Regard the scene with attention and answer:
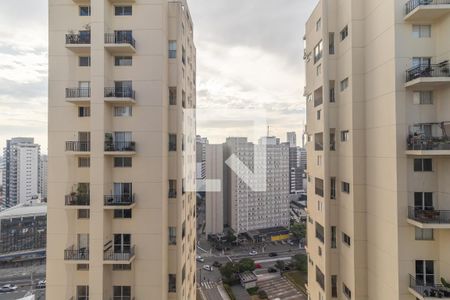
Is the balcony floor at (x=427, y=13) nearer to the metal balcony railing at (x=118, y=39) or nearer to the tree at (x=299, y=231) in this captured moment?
the metal balcony railing at (x=118, y=39)

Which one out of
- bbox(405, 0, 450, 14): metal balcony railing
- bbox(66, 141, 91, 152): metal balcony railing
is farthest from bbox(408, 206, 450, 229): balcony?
bbox(66, 141, 91, 152): metal balcony railing

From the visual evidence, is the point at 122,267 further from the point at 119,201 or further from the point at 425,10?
the point at 425,10

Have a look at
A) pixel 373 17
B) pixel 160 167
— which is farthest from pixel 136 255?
pixel 373 17

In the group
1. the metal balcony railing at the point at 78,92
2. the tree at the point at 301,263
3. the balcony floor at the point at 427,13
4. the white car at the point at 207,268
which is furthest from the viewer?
the white car at the point at 207,268

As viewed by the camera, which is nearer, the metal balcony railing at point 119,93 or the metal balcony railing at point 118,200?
the metal balcony railing at point 118,200

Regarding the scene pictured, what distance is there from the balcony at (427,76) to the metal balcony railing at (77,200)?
31.3ft

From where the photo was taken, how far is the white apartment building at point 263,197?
30.6 metres

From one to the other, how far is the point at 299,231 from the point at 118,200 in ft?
104

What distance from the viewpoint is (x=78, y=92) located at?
7.39 m

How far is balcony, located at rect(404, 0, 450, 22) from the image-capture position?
18.8 ft

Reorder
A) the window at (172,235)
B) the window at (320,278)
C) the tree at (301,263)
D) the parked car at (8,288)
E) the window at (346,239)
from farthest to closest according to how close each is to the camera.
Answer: the tree at (301,263), the parked car at (8,288), the window at (320,278), the window at (172,235), the window at (346,239)

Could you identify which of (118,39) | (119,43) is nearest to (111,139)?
(119,43)

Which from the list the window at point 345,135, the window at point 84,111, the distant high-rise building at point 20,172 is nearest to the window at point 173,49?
the window at point 84,111

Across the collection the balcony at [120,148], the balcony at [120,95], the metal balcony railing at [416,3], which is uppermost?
the metal balcony railing at [416,3]
